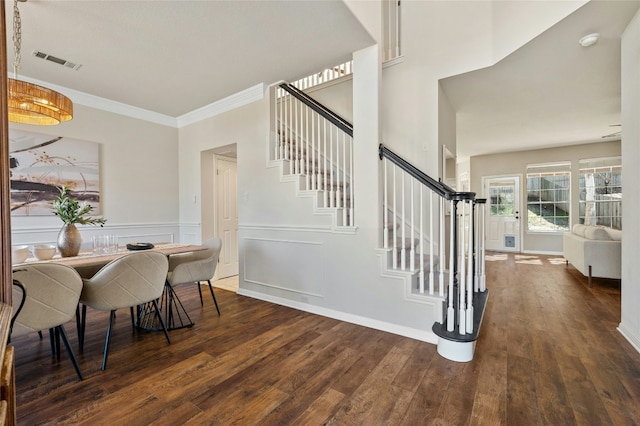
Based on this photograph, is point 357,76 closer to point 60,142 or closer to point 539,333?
point 539,333

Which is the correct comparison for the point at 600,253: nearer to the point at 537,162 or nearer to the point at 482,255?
the point at 482,255

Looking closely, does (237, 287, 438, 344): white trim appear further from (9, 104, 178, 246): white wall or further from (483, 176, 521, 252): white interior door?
(483, 176, 521, 252): white interior door

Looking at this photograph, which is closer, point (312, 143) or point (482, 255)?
point (312, 143)

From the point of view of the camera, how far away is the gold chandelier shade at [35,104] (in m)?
2.06

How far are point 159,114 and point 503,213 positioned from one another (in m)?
8.17

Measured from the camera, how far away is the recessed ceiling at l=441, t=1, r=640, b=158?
246 centimetres

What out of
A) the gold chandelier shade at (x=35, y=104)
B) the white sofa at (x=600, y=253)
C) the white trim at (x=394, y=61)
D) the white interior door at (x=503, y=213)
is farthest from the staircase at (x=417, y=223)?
the white interior door at (x=503, y=213)

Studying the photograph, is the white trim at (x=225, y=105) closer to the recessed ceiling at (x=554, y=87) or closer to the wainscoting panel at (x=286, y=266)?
the wainscoting panel at (x=286, y=266)

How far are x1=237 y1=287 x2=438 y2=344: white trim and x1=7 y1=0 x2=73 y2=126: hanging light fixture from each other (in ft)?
8.90

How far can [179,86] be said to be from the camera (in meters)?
3.71

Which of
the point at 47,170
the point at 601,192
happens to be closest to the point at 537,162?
the point at 601,192

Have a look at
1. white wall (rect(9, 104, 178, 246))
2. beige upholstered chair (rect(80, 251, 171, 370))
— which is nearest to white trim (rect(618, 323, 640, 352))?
beige upholstered chair (rect(80, 251, 171, 370))

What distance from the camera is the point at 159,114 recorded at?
470cm

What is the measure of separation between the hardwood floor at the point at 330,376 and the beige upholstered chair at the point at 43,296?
399 millimetres
